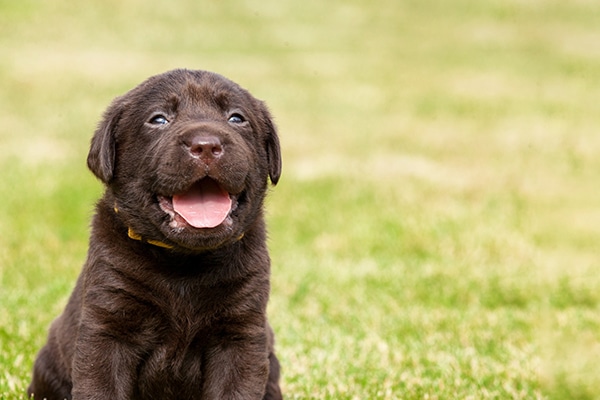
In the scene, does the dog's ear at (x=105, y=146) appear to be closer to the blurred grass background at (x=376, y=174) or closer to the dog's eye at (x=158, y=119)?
Result: the dog's eye at (x=158, y=119)

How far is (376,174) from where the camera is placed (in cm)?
1602

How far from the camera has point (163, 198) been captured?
4535 mm

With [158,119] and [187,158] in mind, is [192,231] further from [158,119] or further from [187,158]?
[158,119]

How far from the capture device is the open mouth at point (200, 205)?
4.39 m

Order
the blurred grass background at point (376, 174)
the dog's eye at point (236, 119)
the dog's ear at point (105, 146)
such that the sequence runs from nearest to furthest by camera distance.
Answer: the dog's ear at point (105, 146) → the dog's eye at point (236, 119) → the blurred grass background at point (376, 174)

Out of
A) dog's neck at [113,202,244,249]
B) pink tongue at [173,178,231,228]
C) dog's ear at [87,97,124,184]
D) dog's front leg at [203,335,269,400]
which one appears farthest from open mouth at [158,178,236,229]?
dog's front leg at [203,335,269,400]

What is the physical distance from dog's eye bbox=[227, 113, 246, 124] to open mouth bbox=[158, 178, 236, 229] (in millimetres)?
428

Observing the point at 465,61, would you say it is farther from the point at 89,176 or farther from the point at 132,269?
the point at 132,269

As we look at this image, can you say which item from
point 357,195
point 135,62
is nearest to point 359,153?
point 357,195

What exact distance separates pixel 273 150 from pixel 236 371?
1.23m

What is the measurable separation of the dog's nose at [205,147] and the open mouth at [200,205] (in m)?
0.23

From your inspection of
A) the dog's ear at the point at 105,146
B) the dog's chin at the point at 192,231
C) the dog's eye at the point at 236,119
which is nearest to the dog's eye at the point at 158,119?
the dog's ear at the point at 105,146

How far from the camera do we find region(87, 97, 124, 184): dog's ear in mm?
4699

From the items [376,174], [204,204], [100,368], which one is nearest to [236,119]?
[204,204]
